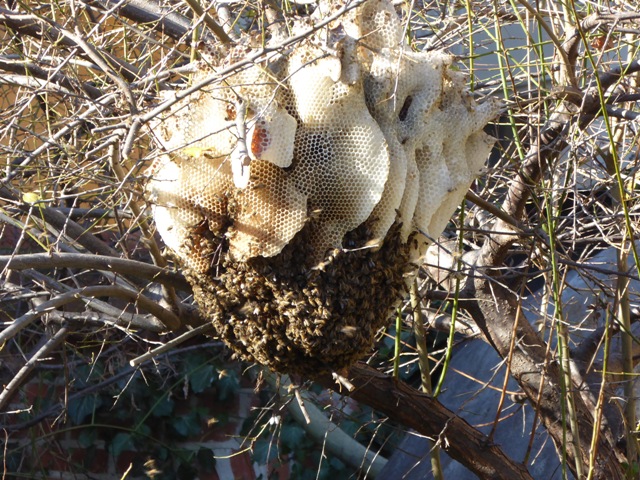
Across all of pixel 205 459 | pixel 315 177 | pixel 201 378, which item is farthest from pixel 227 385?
pixel 315 177

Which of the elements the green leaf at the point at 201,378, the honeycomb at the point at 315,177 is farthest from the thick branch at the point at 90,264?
the green leaf at the point at 201,378

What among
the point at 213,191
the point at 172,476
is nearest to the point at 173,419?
the point at 172,476

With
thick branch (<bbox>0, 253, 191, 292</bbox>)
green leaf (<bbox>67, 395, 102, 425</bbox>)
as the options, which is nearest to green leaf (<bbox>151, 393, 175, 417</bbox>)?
green leaf (<bbox>67, 395, 102, 425</bbox>)

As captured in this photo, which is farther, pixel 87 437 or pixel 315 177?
pixel 87 437

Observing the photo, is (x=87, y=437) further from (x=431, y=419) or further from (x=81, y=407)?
(x=431, y=419)

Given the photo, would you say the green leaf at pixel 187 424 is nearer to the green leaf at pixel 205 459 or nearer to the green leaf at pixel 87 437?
the green leaf at pixel 205 459

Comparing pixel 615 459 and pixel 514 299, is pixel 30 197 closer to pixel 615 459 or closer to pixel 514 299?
pixel 514 299

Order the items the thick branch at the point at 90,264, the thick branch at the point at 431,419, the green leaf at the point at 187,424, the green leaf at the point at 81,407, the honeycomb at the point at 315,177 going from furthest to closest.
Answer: the green leaf at the point at 187,424 → the green leaf at the point at 81,407 → the thick branch at the point at 431,419 → the thick branch at the point at 90,264 → the honeycomb at the point at 315,177
